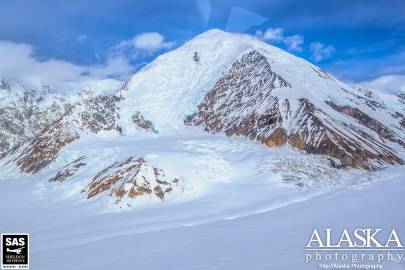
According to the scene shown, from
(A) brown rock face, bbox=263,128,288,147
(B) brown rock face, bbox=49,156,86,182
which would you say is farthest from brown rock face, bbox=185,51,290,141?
(B) brown rock face, bbox=49,156,86,182

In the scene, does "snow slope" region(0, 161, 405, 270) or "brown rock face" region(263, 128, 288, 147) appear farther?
"brown rock face" region(263, 128, 288, 147)

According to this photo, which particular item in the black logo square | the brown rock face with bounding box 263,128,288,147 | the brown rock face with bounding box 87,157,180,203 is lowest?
the black logo square

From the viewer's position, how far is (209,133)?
16138 centimetres

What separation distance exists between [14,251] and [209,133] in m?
121

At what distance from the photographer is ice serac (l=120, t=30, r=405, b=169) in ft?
414

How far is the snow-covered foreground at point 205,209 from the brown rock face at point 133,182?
260 cm

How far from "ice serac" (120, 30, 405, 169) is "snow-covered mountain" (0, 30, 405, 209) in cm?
38

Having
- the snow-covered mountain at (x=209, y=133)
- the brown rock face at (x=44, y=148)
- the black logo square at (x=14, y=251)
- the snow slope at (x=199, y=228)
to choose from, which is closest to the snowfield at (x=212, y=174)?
the snow slope at (x=199, y=228)

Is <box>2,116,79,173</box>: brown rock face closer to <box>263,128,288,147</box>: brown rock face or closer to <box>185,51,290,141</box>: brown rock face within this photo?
<box>185,51,290,141</box>: brown rock face

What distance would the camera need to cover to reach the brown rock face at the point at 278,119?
123 m

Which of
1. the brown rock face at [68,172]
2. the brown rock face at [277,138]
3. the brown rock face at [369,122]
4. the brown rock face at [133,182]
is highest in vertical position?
the brown rock face at [369,122]

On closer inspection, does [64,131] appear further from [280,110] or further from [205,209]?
[205,209]

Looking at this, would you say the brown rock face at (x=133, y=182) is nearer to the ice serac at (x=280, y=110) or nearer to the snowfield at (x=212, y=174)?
the snowfield at (x=212, y=174)

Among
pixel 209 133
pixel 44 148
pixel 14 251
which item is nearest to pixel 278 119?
pixel 209 133
